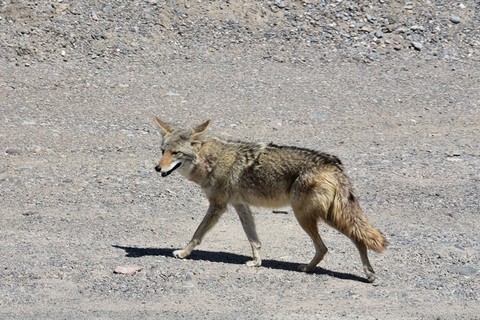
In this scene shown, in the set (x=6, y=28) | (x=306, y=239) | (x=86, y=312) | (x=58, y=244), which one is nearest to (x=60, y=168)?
(x=58, y=244)

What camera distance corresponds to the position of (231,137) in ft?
52.1

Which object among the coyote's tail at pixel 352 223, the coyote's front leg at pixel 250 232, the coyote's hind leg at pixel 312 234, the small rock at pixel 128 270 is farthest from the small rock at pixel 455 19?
the small rock at pixel 128 270

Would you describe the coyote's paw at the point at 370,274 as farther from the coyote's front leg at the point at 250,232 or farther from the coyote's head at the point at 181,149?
the coyote's head at the point at 181,149

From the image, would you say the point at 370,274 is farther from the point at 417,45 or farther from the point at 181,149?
the point at 417,45

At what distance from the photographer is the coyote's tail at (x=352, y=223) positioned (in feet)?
30.2

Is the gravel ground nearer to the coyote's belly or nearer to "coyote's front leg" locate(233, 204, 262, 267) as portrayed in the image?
"coyote's front leg" locate(233, 204, 262, 267)

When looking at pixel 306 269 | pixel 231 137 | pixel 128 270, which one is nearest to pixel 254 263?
pixel 306 269

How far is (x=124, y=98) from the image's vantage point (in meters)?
17.7

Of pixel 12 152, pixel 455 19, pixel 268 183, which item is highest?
pixel 268 183

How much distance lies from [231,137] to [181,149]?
5.80 metres

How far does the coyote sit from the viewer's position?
9.24 metres

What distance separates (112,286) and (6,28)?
12108 mm

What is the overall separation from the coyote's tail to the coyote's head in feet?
5.78

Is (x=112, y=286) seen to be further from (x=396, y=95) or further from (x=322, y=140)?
(x=396, y=95)
